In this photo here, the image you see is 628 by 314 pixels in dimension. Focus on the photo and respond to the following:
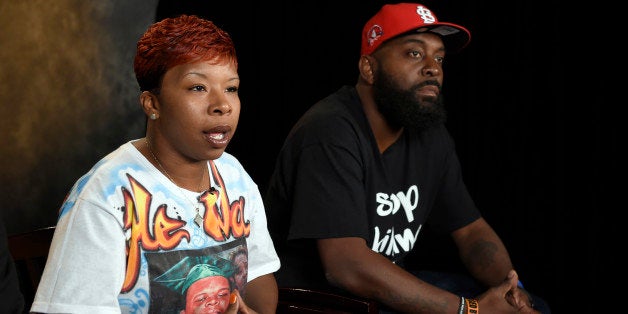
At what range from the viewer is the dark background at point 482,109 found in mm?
3223

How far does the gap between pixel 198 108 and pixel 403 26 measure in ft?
4.01

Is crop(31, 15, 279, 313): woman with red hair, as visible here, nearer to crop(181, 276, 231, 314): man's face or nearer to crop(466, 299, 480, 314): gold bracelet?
crop(181, 276, 231, 314): man's face

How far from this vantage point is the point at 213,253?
5.59ft

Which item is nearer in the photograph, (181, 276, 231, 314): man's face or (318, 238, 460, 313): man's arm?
(181, 276, 231, 314): man's face

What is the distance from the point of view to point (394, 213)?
2689 mm

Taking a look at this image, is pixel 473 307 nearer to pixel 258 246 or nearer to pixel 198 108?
pixel 258 246

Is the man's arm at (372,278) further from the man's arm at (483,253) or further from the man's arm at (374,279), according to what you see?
the man's arm at (483,253)

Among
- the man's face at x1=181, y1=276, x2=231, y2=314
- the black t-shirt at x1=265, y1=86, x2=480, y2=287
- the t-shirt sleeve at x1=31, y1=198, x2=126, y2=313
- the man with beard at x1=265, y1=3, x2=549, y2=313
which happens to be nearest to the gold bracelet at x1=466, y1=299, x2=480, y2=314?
the man with beard at x1=265, y1=3, x2=549, y2=313

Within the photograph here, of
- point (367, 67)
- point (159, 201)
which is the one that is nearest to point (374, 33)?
point (367, 67)

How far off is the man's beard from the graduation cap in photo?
3.68 feet

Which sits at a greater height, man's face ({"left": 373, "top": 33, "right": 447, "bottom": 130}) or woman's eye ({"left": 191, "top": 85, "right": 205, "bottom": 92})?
woman's eye ({"left": 191, "top": 85, "right": 205, "bottom": 92})

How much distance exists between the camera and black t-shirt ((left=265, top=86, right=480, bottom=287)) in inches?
96.9

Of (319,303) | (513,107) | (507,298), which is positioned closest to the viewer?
(319,303)

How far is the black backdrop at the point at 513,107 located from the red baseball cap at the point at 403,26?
539 millimetres
